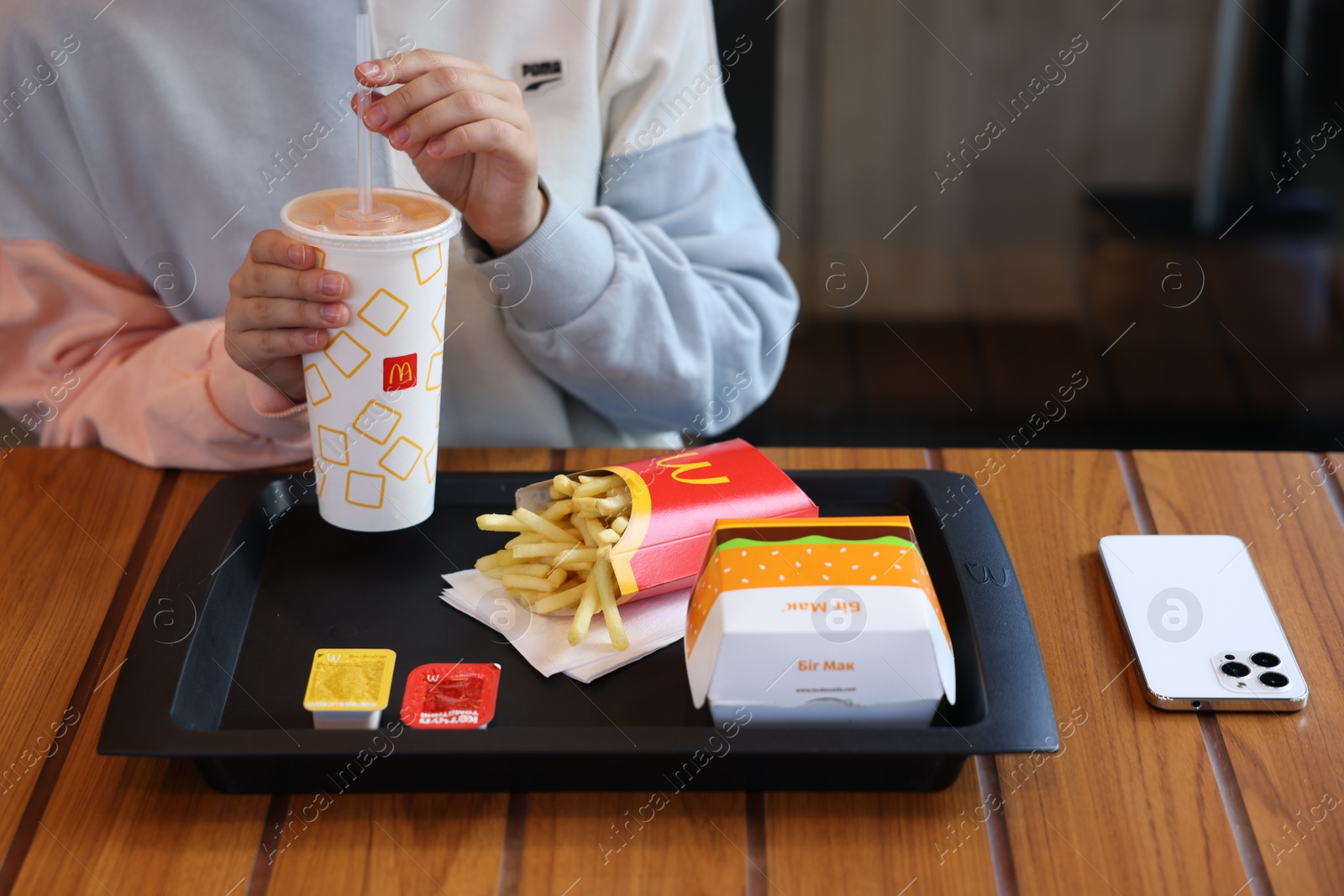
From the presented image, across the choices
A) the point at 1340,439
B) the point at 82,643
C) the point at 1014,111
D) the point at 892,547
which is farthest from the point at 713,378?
the point at 1340,439

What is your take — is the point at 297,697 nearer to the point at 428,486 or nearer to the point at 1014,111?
the point at 428,486

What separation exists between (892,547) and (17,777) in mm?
634

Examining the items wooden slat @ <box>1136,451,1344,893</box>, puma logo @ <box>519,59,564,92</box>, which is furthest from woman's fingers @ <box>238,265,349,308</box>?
wooden slat @ <box>1136,451,1344,893</box>

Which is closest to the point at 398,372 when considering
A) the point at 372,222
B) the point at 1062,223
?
the point at 372,222

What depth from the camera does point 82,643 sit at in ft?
2.90

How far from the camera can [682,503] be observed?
89 centimetres

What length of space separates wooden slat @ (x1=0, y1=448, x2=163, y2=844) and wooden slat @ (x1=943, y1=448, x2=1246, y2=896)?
0.69 metres

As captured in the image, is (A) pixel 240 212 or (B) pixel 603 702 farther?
(A) pixel 240 212

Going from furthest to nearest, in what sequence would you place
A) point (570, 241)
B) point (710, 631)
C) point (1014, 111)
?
1. point (1014, 111)
2. point (570, 241)
3. point (710, 631)

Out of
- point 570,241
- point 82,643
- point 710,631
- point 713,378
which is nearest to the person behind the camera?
point 710,631

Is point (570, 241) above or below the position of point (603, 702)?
above

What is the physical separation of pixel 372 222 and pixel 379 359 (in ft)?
0.36

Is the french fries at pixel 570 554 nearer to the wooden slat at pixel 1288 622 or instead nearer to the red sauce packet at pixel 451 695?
the red sauce packet at pixel 451 695

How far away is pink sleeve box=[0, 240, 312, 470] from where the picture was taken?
42.9 inches
